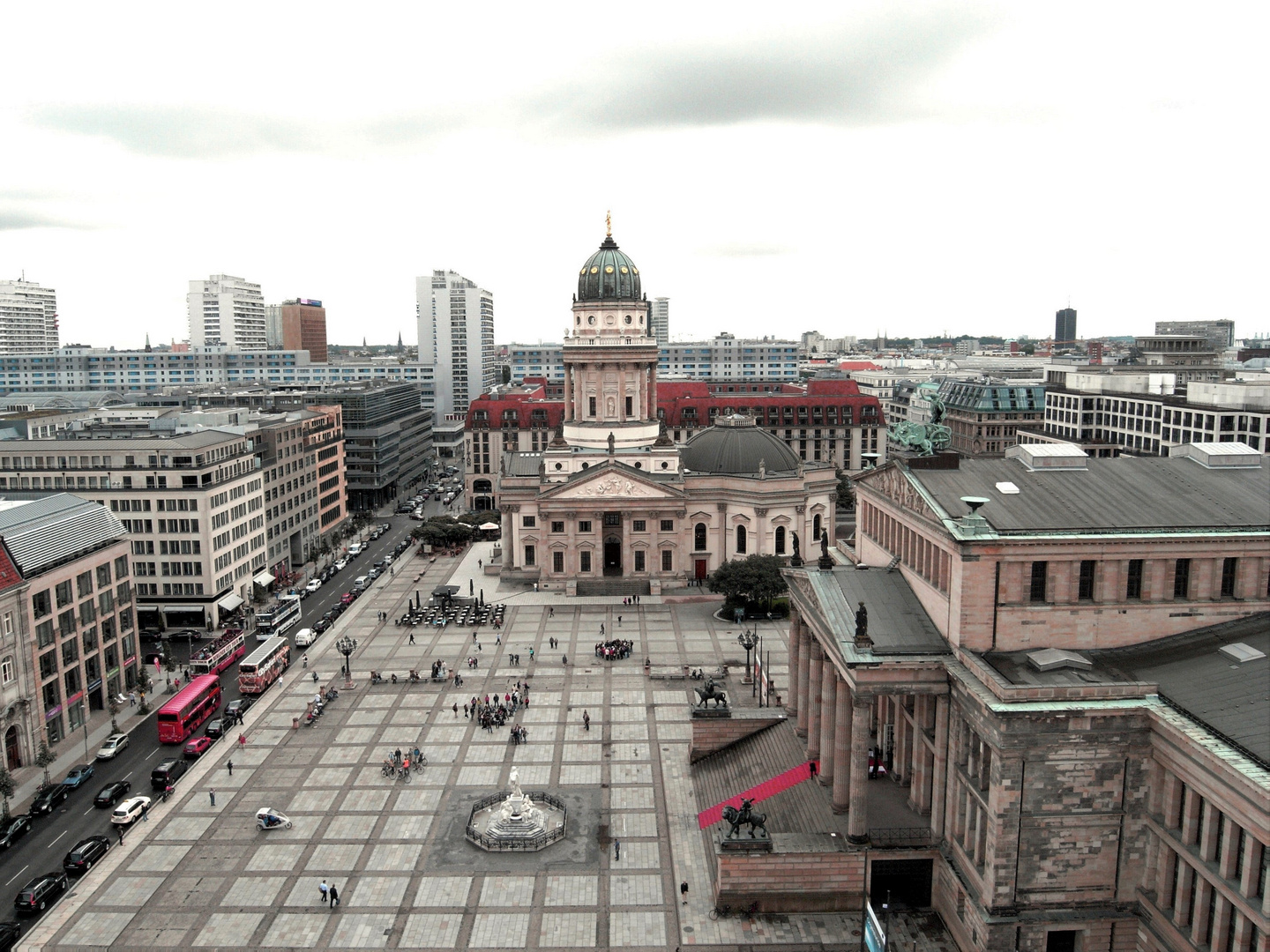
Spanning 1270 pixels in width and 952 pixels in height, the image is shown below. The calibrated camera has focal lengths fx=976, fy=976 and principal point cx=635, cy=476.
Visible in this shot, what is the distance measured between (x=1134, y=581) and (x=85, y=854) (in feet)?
203

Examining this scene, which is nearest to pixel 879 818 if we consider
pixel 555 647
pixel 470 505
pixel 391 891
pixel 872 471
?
pixel 872 471

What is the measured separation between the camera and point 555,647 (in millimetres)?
100812

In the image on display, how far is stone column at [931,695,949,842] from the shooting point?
5131 centimetres

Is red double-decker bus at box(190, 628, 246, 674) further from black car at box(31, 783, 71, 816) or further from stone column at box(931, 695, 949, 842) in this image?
stone column at box(931, 695, 949, 842)

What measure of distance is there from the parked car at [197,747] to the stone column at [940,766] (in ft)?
178

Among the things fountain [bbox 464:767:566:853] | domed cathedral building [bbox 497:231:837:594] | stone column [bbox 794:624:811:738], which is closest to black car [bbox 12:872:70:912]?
fountain [bbox 464:767:566:853]

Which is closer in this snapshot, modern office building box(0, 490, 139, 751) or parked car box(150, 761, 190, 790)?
parked car box(150, 761, 190, 790)

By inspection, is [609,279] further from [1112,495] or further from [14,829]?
[14,829]

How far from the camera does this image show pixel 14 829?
62.2m

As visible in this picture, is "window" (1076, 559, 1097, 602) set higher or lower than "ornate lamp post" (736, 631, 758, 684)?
higher

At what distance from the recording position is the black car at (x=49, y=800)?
214ft

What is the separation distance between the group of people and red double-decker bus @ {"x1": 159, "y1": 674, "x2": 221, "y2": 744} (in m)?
35.3

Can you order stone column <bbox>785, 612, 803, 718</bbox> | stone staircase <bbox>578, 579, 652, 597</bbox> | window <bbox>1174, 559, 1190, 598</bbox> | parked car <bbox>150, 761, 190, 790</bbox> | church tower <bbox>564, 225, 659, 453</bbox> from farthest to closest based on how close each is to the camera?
church tower <bbox>564, 225, 659, 453</bbox>, stone staircase <bbox>578, 579, 652, 597</bbox>, parked car <bbox>150, 761, 190, 790</bbox>, stone column <bbox>785, 612, 803, 718</bbox>, window <bbox>1174, 559, 1190, 598</bbox>

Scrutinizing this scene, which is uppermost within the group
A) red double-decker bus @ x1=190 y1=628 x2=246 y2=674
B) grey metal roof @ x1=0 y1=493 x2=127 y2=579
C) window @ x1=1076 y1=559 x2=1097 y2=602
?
window @ x1=1076 y1=559 x2=1097 y2=602
